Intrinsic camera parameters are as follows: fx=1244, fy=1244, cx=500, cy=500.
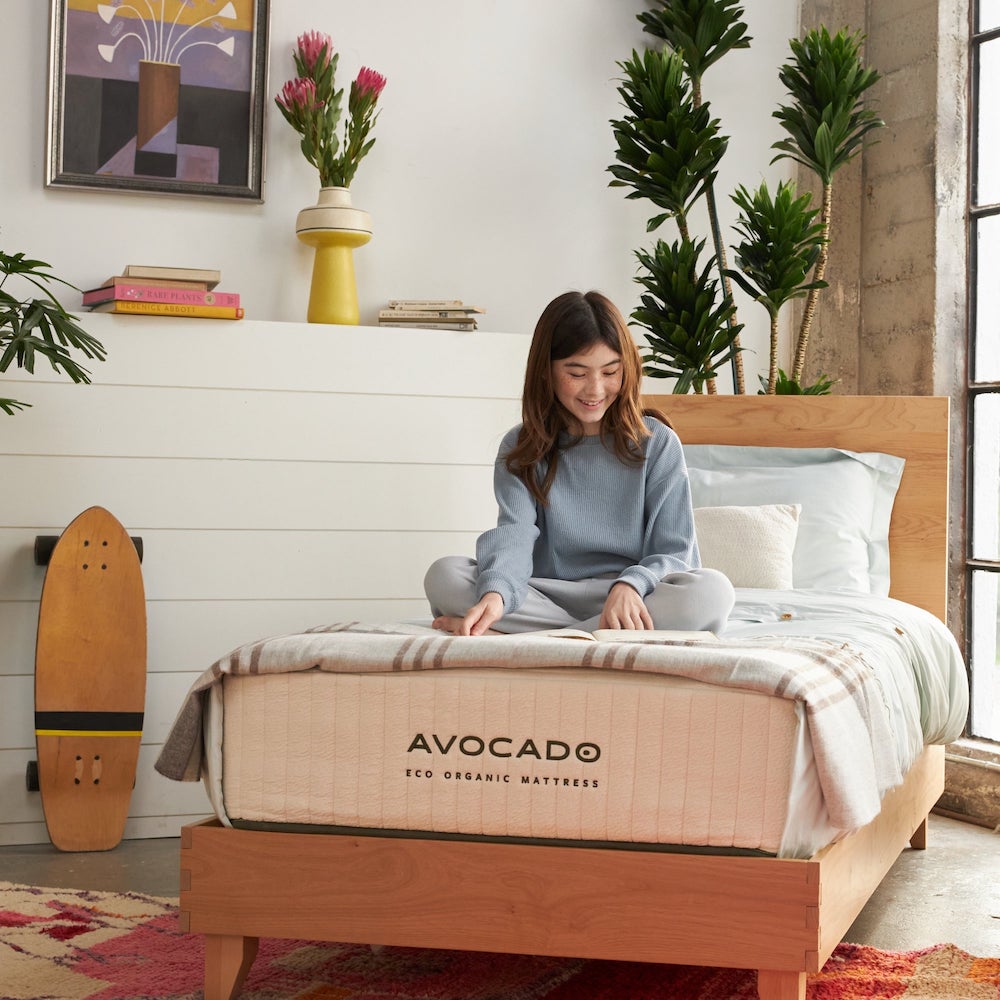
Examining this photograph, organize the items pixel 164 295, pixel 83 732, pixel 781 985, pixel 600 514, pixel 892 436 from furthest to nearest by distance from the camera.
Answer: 1. pixel 892 436
2. pixel 164 295
3. pixel 83 732
4. pixel 600 514
5. pixel 781 985

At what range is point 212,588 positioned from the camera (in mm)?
2902

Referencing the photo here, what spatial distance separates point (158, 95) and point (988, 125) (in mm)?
2200

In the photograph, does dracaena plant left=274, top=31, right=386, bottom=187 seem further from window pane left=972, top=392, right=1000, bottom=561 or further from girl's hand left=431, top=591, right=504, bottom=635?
window pane left=972, top=392, right=1000, bottom=561

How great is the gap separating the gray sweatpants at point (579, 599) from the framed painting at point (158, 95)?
1.57 m

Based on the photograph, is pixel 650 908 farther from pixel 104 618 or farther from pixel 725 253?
pixel 725 253

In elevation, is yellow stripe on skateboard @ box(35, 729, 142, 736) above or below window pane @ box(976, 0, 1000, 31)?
below

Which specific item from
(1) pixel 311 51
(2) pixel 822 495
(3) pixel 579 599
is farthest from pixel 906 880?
(1) pixel 311 51

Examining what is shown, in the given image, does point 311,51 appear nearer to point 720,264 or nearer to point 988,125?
point 720,264

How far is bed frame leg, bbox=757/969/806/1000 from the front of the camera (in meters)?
1.47

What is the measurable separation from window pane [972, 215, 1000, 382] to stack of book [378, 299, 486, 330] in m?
1.37

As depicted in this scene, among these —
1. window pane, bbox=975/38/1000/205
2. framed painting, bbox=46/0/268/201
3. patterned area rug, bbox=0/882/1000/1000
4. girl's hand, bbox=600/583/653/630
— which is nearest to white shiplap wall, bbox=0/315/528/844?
framed painting, bbox=46/0/268/201

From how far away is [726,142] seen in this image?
129 inches

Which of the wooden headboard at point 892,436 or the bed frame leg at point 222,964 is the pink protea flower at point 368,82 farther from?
the bed frame leg at point 222,964

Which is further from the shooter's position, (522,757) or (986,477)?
(986,477)
